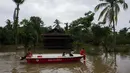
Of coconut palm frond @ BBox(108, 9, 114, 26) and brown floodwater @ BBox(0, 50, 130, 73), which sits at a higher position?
coconut palm frond @ BBox(108, 9, 114, 26)

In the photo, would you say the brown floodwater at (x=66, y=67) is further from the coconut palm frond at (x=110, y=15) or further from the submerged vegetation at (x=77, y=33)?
the submerged vegetation at (x=77, y=33)

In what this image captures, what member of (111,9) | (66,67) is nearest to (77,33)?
(111,9)

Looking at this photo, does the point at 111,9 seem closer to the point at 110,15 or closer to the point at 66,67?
the point at 110,15

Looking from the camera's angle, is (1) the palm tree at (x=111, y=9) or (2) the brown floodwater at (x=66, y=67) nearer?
(2) the brown floodwater at (x=66, y=67)

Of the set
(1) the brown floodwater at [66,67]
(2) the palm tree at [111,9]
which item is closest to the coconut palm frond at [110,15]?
(2) the palm tree at [111,9]

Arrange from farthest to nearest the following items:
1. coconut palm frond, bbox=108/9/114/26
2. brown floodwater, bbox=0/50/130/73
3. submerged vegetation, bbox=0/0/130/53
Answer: submerged vegetation, bbox=0/0/130/53 → coconut palm frond, bbox=108/9/114/26 → brown floodwater, bbox=0/50/130/73

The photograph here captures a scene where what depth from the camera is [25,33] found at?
119 ft

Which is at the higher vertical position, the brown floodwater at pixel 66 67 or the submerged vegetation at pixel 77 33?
the submerged vegetation at pixel 77 33

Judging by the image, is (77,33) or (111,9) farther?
(77,33)

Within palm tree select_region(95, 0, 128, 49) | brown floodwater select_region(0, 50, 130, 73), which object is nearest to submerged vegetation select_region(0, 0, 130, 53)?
palm tree select_region(95, 0, 128, 49)

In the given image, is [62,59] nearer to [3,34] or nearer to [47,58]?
[47,58]

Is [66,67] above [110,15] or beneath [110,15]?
beneath

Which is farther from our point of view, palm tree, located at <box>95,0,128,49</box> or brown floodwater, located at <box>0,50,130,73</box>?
palm tree, located at <box>95,0,128,49</box>

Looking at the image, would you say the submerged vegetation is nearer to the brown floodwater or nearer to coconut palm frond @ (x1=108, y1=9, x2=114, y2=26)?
coconut palm frond @ (x1=108, y1=9, x2=114, y2=26)
